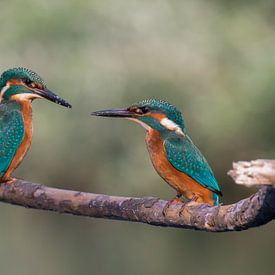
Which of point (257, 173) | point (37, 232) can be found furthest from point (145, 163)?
point (257, 173)

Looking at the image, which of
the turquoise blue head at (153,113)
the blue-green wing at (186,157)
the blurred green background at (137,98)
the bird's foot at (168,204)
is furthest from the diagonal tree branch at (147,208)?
the blurred green background at (137,98)

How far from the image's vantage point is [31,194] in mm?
3143

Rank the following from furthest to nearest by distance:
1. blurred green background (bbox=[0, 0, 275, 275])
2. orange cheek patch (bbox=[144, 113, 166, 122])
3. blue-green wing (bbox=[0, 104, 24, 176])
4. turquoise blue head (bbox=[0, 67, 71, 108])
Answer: blurred green background (bbox=[0, 0, 275, 275]) < blue-green wing (bbox=[0, 104, 24, 176]) < turquoise blue head (bbox=[0, 67, 71, 108]) < orange cheek patch (bbox=[144, 113, 166, 122])

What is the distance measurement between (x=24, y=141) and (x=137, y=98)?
29.8 feet

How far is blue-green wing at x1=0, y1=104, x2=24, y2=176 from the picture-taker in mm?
3215

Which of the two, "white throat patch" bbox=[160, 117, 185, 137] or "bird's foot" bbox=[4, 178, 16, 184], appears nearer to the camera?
"white throat patch" bbox=[160, 117, 185, 137]

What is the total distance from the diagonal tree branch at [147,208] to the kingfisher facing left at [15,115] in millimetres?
82

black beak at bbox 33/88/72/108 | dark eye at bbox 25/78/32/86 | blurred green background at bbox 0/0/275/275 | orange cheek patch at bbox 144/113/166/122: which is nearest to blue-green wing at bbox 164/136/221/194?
orange cheek patch at bbox 144/113/166/122

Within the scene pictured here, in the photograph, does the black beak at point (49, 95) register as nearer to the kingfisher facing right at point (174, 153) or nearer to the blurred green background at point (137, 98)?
the kingfisher facing right at point (174, 153)

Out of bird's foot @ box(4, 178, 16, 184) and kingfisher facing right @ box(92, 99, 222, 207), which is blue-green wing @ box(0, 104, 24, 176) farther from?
kingfisher facing right @ box(92, 99, 222, 207)

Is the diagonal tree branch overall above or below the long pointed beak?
below

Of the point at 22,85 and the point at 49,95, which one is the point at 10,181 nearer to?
the point at 22,85

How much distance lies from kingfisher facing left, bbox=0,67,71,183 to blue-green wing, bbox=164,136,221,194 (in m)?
0.46

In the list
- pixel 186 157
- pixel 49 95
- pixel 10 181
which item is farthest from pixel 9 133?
pixel 186 157
